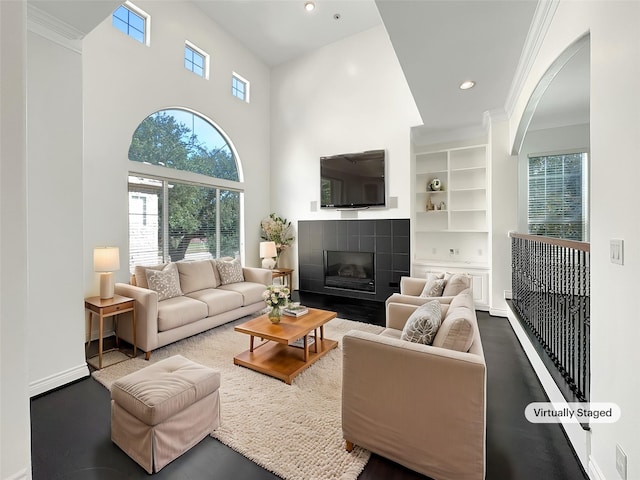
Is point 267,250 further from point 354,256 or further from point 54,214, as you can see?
point 54,214

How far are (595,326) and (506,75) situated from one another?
9.28 ft

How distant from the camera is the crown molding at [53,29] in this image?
2305mm

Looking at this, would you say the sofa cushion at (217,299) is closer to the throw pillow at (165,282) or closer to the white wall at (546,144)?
the throw pillow at (165,282)

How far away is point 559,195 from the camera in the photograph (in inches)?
201

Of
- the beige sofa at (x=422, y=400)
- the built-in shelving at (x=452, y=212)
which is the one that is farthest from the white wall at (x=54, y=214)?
the built-in shelving at (x=452, y=212)

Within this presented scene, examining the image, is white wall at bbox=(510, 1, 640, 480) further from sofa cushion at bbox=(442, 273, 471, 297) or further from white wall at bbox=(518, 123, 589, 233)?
white wall at bbox=(518, 123, 589, 233)

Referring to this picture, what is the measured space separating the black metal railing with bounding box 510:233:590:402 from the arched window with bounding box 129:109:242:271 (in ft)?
15.7

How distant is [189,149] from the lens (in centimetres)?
493

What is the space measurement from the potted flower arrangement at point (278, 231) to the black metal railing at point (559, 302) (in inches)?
166

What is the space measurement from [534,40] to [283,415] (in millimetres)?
3633

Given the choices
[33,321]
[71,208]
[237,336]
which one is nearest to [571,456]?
[237,336]

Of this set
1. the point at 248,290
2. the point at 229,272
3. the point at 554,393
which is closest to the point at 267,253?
the point at 229,272

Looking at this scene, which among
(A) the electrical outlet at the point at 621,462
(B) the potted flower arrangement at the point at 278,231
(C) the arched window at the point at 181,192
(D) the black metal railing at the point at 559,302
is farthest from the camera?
(B) the potted flower arrangement at the point at 278,231

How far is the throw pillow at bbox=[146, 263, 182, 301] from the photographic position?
3.59m
